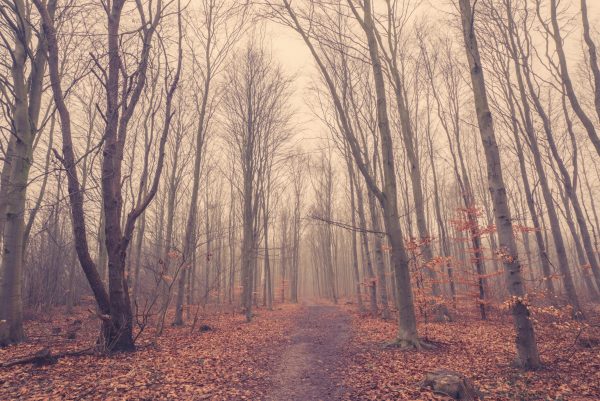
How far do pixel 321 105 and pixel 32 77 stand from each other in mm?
11775

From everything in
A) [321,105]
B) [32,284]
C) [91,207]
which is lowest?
[32,284]

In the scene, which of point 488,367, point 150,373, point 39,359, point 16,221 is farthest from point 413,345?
point 16,221

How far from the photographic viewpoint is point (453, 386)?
4.30 meters

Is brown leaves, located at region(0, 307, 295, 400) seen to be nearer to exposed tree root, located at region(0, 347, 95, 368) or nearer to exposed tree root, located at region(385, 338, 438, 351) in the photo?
exposed tree root, located at region(0, 347, 95, 368)

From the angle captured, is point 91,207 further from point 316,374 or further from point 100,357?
point 316,374

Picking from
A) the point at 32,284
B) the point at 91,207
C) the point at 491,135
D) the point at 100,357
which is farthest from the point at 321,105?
the point at 32,284

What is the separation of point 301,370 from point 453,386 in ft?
9.87

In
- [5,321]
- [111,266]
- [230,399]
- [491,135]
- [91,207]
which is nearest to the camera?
[230,399]

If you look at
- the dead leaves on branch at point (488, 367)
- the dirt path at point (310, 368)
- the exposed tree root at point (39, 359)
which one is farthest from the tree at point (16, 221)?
the dead leaves on branch at point (488, 367)

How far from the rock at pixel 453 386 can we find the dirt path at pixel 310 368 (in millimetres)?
1376

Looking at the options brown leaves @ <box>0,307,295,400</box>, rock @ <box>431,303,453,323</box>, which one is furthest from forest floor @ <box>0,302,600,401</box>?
rock @ <box>431,303,453,323</box>

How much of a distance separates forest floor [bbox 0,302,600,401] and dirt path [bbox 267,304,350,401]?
2 centimetres

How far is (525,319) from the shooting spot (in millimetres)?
5293

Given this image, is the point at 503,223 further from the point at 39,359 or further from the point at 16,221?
the point at 16,221
